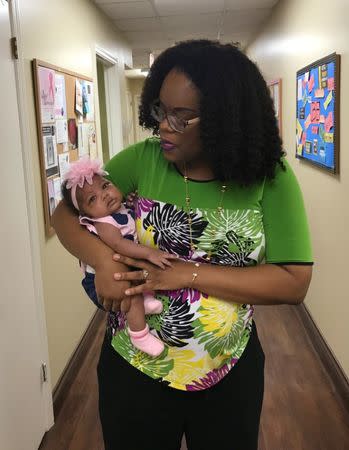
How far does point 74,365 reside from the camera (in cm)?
282

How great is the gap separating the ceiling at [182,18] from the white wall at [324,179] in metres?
0.50

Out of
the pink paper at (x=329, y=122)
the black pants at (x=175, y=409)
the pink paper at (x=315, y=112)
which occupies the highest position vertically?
the pink paper at (x=315, y=112)

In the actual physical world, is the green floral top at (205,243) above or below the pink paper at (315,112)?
below

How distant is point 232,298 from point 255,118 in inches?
15.2

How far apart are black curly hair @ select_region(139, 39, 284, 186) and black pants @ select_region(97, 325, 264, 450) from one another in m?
0.45

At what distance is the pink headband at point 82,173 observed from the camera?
1.21 m

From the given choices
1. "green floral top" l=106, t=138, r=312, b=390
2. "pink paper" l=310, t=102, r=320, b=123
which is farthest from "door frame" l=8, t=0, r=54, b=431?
"pink paper" l=310, t=102, r=320, b=123

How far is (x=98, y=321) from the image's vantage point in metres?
3.54

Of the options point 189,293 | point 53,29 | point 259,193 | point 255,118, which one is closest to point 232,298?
point 189,293

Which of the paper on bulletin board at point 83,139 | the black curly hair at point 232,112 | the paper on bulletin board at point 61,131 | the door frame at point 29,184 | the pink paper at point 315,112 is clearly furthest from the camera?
the paper on bulletin board at point 83,139

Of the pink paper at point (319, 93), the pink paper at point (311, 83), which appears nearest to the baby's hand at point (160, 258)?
the pink paper at point (319, 93)

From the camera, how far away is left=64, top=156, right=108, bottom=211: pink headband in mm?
1211

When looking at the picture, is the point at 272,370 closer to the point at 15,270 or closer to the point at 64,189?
the point at 15,270

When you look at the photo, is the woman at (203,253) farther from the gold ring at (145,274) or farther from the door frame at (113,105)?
the door frame at (113,105)
